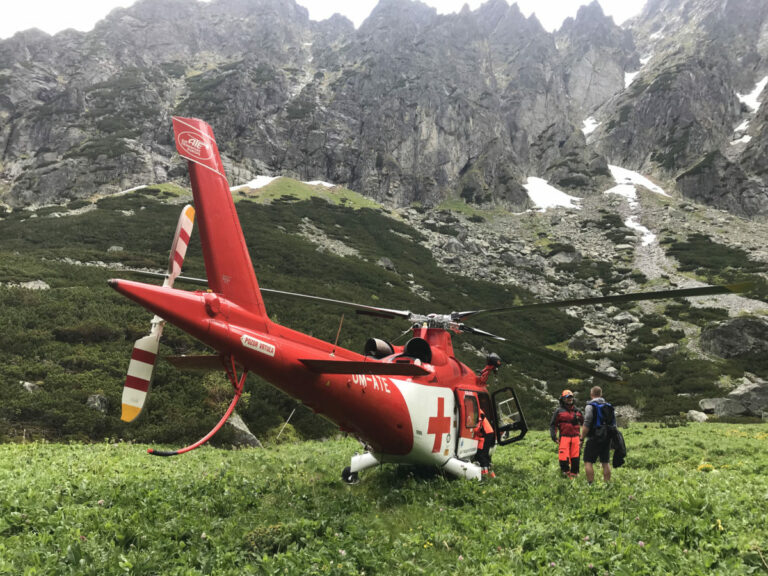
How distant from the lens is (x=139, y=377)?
184 inches

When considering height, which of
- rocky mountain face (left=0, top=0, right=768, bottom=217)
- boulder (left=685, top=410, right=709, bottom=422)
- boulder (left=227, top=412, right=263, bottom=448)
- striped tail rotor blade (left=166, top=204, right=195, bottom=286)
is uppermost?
rocky mountain face (left=0, top=0, right=768, bottom=217)

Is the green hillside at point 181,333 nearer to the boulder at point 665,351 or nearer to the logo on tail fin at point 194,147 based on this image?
the boulder at point 665,351

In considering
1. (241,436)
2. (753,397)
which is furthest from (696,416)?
(241,436)

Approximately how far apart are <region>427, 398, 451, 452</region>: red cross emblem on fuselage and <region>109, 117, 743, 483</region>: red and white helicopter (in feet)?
0.06

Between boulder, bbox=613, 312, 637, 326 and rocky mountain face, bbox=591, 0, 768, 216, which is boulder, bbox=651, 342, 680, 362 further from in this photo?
rocky mountain face, bbox=591, 0, 768, 216

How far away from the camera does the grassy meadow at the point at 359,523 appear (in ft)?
Result: 12.4

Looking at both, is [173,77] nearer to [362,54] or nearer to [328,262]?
[362,54]

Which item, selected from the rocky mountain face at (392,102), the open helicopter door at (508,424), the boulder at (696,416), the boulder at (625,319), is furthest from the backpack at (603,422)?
the rocky mountain face at (392,102)

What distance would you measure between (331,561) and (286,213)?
58.1 meters

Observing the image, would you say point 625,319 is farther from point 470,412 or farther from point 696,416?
point 470,412

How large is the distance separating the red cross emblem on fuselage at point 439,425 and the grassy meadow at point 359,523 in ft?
2.14

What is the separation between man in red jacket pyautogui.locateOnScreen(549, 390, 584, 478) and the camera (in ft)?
28.0

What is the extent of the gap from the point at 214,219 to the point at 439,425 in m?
5.09

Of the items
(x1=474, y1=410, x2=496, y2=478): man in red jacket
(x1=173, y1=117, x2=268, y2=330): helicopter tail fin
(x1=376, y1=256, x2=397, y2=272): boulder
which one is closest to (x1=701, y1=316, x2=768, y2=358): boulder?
(x1=376, y1=256, x2=397, y2=272): boulder
